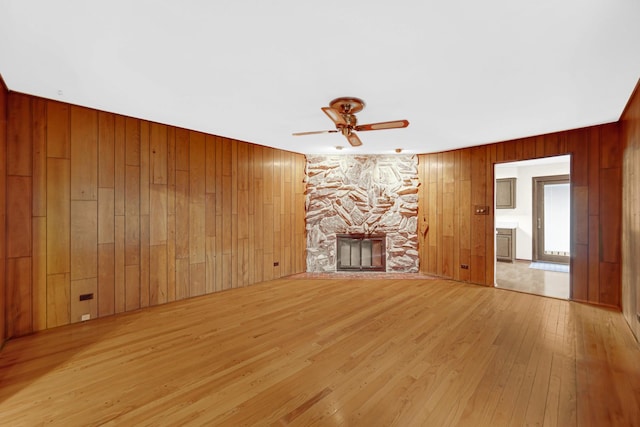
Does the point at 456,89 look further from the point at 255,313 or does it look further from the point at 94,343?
the point at 94,343

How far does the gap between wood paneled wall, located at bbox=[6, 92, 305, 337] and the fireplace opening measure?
1635 millimetres

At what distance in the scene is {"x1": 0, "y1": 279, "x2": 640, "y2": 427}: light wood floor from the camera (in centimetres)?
172

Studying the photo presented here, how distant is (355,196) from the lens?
5625 mm

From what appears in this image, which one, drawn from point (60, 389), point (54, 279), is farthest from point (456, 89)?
point (54, 279)

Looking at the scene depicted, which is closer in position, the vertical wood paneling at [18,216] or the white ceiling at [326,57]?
the white ceiling at [326,57]

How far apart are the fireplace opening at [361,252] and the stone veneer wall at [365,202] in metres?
0.12

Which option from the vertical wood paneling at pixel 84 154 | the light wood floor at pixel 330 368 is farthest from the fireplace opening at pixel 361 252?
the vertical wood paneling at pixel 84 154

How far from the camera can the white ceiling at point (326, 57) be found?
5.38 ft

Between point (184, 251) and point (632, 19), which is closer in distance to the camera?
point (632, 19)

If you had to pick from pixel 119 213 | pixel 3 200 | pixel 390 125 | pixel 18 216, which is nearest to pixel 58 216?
pixel 18 216

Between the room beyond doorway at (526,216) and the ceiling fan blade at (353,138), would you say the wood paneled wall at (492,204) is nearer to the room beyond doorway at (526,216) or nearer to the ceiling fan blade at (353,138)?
the room beyond doorway at (526,216)

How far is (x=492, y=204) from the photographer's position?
468 centimetres

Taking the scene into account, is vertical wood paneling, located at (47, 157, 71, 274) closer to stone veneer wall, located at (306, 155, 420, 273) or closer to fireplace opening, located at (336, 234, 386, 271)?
stone veneer wall, located at (306, 155, 420, 273)

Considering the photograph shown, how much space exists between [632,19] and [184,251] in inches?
192
